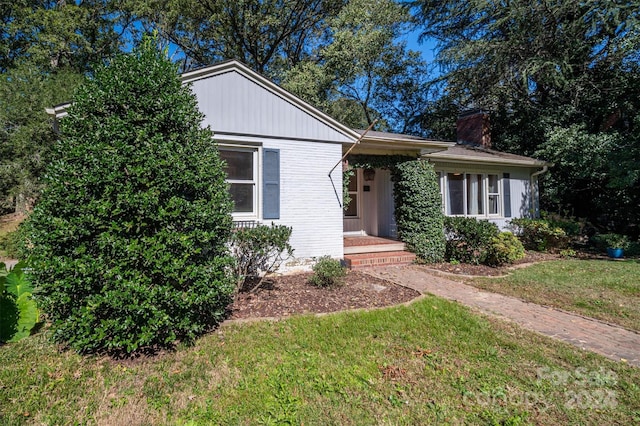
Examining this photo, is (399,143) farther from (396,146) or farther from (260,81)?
(260,81)

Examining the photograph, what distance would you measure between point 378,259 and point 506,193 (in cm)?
694

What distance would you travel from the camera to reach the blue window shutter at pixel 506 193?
39.0 feet

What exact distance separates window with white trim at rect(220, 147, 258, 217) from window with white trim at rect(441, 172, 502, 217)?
6.91 m

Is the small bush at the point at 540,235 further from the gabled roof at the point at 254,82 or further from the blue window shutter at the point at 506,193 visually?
the gabled roof at the point at 254,82

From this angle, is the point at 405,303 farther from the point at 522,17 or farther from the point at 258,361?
the point at 522,17

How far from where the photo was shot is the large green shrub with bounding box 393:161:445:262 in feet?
28.6

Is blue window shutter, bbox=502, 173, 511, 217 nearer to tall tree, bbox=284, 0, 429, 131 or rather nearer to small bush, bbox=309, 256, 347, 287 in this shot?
small bush, bbox=309, 256, 347, 287

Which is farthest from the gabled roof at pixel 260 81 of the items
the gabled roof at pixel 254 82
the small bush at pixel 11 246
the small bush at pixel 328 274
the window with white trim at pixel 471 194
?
the small bush at pixel 11 246

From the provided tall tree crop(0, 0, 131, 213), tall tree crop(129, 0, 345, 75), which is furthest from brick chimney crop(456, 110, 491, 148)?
tall tree crop(0, 0, 131, 213)

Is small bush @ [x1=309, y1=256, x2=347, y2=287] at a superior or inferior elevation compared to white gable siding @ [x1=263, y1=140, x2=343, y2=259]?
inferior

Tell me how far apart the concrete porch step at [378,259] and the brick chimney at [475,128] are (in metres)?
8.91

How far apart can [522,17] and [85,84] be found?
15.7m

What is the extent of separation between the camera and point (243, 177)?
269 inches

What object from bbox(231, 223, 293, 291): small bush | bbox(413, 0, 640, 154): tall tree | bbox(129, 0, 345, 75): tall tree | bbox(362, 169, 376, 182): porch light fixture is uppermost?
bbox(129, 0, 345, 75): tall tree
